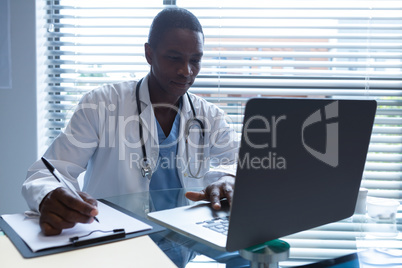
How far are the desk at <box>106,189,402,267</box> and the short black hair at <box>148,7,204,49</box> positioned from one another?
730mm

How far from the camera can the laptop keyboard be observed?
2.47 feet

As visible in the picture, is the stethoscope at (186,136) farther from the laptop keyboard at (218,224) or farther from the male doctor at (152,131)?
the laptop keyboard at (218,224)

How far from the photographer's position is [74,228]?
79cm

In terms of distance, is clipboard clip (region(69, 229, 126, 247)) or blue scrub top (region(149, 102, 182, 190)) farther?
blue scrub top (region(149, 102, 182, 190))

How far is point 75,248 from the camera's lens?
70 cm

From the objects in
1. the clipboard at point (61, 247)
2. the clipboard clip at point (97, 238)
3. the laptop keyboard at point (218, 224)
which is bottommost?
the clipboard at point (61, 247)

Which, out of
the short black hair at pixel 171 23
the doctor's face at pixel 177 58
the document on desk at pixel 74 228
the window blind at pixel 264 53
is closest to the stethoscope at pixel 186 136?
the doctor's face at pixel 177 58

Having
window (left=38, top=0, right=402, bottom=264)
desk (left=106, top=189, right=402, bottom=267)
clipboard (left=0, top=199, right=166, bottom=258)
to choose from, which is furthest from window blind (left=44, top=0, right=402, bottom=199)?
clipboard (left=0, top=199, right=166, bottom=258)

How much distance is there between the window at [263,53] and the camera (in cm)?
190

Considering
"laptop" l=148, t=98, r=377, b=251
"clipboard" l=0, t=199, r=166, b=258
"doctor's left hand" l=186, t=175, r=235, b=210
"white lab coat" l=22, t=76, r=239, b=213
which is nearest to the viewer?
"laptop" l=148, t=98, r=377, b=251

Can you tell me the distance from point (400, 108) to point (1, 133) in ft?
6.57

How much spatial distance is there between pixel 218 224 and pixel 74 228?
0.98ft

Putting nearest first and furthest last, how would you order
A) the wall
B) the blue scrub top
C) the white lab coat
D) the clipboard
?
the clipboard → the white lab coat → the blue scrub top → the wall

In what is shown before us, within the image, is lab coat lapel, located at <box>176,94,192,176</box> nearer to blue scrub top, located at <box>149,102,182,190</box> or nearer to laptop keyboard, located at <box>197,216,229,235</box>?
blue scrub top, located at <box>149,102,182,190</box>
